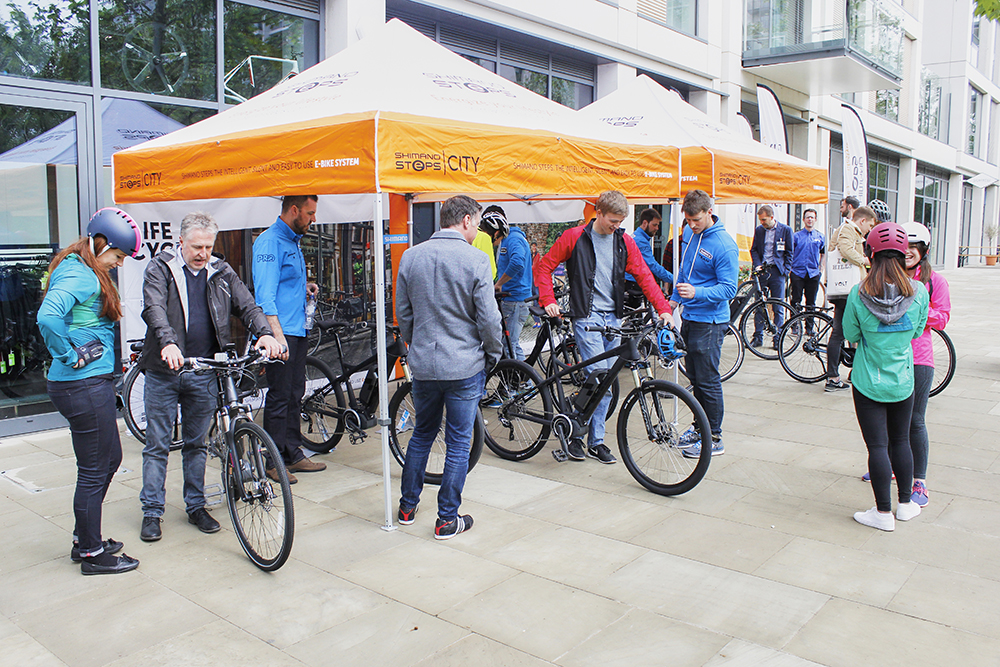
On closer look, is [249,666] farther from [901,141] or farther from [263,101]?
[901,141]

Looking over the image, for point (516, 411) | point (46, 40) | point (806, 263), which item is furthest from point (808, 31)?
point (46, 40)

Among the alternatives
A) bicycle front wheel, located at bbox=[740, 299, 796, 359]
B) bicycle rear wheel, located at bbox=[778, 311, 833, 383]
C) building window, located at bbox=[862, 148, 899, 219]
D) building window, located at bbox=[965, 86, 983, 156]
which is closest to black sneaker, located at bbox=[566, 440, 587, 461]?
bicycle rear wheel, located at bbox=[778, 311, 833, 383]

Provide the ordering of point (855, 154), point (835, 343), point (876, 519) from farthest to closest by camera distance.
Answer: point (855, 154)
point (835, 343)
point (876, 519)

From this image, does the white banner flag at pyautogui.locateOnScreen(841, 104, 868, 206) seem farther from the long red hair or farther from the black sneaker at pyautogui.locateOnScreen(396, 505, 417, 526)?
the long red hair

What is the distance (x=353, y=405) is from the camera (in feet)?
18.8

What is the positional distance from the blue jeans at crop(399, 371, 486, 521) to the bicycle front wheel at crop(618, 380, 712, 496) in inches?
47.6

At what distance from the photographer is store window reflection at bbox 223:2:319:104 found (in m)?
7.88

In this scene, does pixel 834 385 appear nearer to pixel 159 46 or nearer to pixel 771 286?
pixel 771 286

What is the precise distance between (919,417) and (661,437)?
149 centimetres

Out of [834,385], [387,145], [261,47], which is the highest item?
[261,47]

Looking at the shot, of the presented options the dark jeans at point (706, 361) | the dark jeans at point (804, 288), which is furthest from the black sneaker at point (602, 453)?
the dark jeans at point (804, 288)

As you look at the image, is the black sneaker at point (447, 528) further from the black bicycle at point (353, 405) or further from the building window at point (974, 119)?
the building window at point (974, 119)

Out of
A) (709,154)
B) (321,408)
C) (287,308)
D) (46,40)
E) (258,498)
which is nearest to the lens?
(258,498)

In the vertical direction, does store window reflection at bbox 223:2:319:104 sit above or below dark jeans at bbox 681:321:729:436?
above
